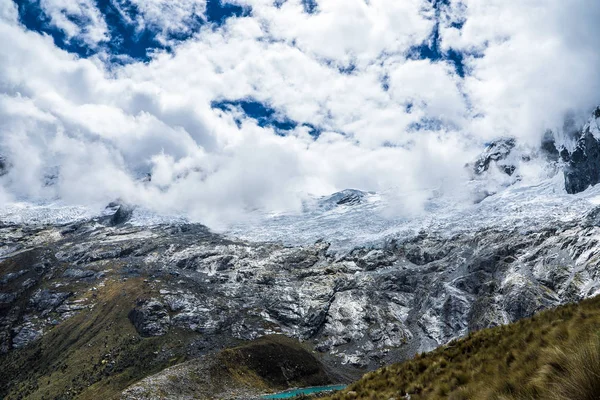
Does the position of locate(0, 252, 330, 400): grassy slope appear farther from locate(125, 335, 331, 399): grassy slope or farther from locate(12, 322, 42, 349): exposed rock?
locate(12, 322, 42, 349): exposed rock

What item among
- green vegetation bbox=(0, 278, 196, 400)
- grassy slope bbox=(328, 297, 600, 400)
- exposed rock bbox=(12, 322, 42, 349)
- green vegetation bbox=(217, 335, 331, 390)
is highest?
exposed rock bbox=(12, 322, 42, 349)

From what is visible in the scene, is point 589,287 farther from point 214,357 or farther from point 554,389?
point 554,389

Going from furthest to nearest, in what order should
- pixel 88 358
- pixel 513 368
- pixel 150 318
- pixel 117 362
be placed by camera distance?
pixel 150 318
pixel 88 358
pixel 117 362
pixel 513 368

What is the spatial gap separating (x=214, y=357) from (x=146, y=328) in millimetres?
49713

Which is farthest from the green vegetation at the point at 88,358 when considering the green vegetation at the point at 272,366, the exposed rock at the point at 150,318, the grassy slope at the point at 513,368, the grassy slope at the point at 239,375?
the grassy slope at the point at 513,368

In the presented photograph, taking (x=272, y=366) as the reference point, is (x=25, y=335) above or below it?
above

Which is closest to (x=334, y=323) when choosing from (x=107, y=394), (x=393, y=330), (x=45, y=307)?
(x=393, y=330)

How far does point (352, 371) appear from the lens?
163750 millimetres

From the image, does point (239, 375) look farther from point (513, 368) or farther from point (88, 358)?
point (513, 368)

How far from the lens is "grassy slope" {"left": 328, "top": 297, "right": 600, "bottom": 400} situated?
6.45 meters

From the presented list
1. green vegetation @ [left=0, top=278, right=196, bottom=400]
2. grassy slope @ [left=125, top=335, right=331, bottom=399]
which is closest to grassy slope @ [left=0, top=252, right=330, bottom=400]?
green vegetation @ [left=0, top=278, right=196, bottom=400]

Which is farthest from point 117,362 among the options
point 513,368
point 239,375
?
point 513,368

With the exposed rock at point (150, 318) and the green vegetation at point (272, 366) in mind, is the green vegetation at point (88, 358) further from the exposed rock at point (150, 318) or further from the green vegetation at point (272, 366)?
the green vegetation at point (272, 366)

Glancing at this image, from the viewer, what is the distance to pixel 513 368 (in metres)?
10.9
